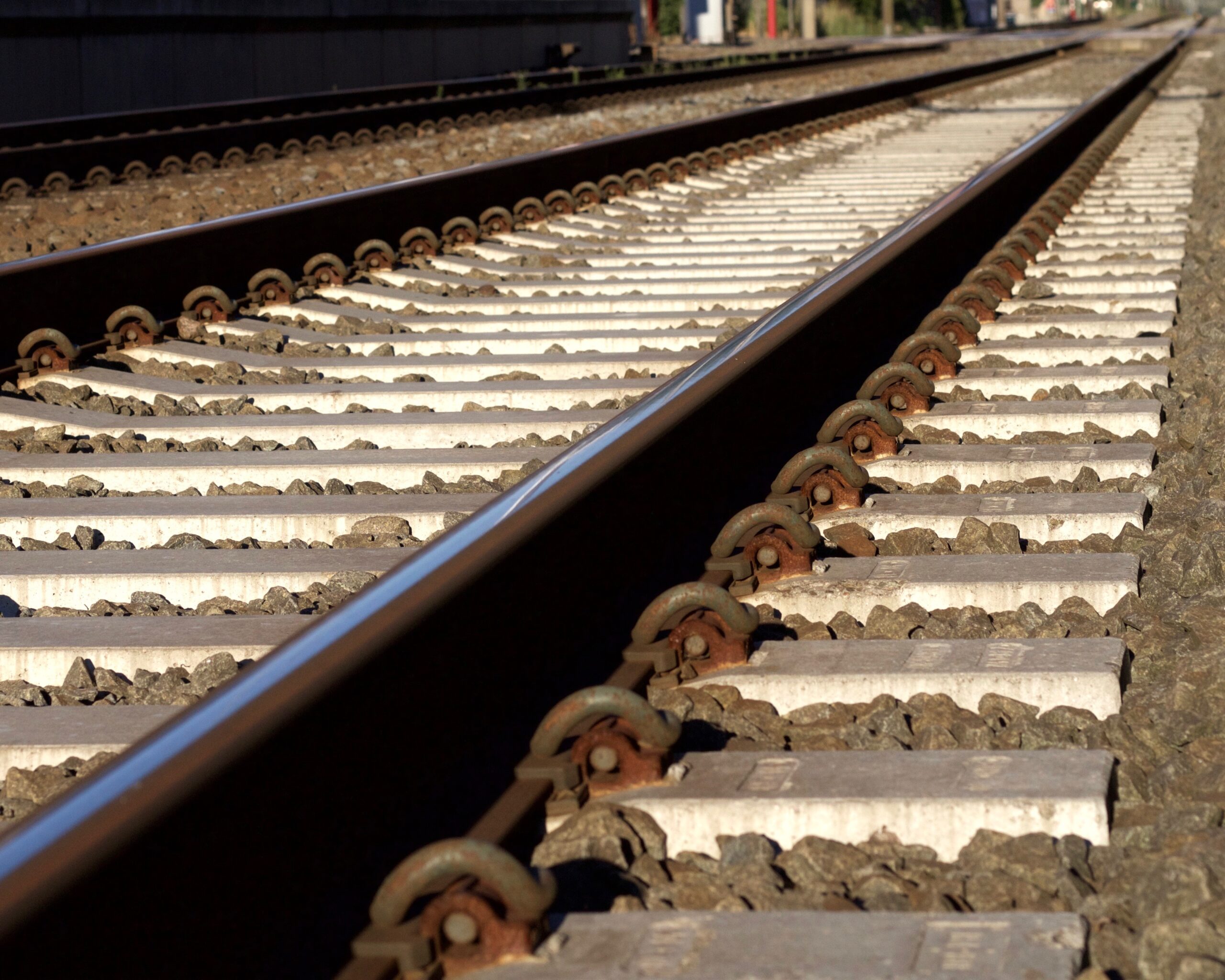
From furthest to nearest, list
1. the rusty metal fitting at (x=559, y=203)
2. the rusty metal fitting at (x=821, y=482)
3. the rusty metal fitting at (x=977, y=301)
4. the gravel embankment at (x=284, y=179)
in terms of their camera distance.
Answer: the gravel embankment at (x=284, y=179), the rusty metal fitting at (x=559, y=203), the rusty metal fitting at (x=977, y=301), the rusty metal fitting at (x=821, y=482)

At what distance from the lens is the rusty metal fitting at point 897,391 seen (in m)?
4.37

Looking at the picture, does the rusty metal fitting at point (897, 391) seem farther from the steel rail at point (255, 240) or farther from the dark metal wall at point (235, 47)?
the dark metal wall at point (235, 47)

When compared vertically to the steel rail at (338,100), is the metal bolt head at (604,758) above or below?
below

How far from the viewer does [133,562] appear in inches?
133

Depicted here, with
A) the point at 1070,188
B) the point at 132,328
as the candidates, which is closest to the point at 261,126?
the point at 1070,188

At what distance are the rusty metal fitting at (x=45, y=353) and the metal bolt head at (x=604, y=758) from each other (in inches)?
131

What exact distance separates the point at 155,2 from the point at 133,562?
17.4 meters

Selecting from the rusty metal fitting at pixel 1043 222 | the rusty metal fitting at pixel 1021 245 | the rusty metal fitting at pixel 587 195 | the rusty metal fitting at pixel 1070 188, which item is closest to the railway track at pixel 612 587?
the rusty metal fitting at pixel 1021 245

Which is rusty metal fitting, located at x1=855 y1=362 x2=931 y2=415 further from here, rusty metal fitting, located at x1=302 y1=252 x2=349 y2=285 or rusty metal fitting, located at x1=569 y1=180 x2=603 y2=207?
rusty metal fitting, located at x1=569 y1=180 x2=603 y2=207

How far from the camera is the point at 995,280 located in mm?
6238

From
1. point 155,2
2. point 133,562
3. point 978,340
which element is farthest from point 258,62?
point 133,562

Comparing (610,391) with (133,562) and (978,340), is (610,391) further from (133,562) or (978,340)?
(133,562)

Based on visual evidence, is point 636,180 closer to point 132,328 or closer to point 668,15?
point 132,328

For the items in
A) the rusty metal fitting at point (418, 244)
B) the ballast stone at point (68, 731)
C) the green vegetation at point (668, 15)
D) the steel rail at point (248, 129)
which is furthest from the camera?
the green vegetation at point (668, 15)
